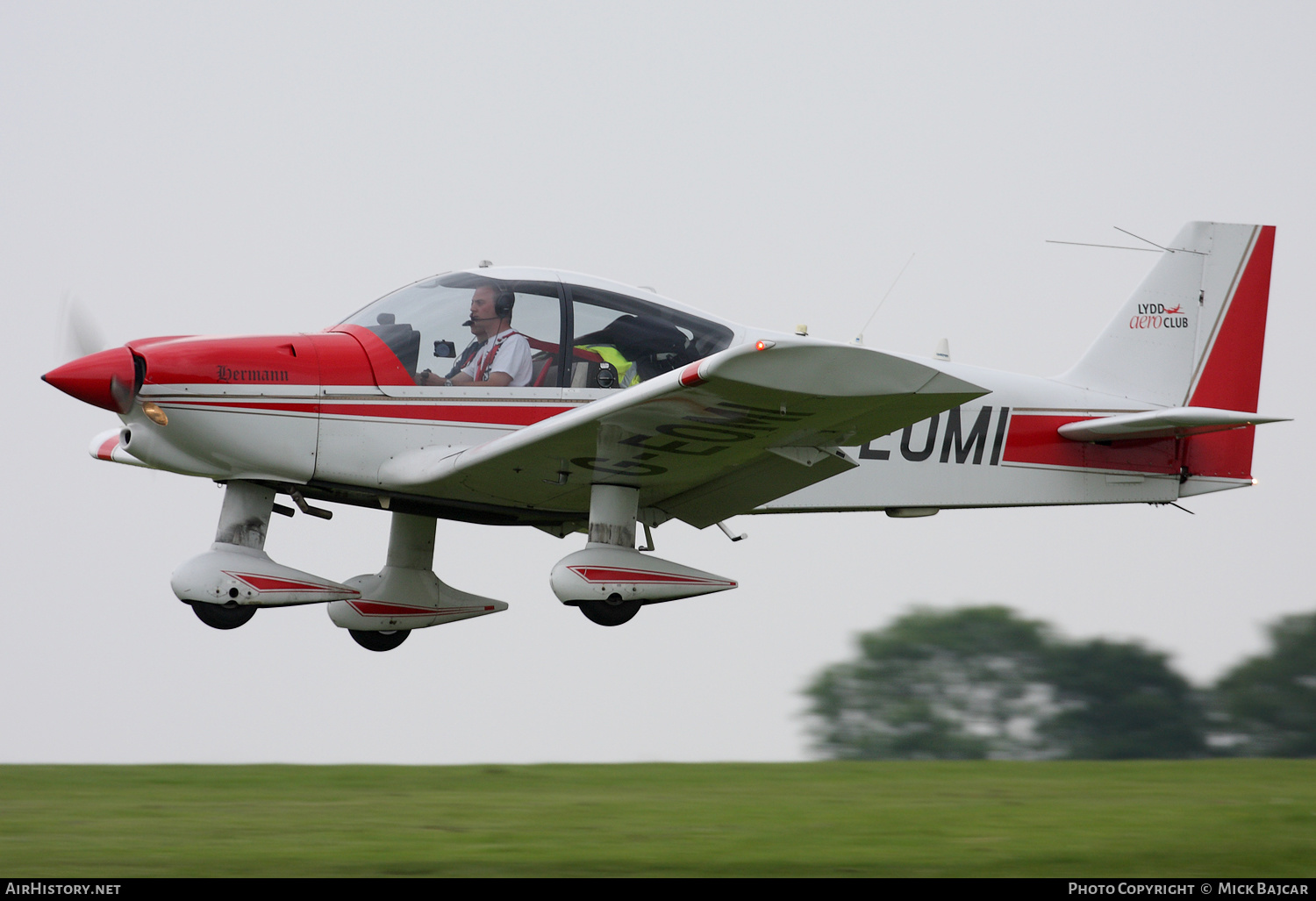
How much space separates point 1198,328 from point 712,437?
4.65 meters

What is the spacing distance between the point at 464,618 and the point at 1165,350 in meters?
5.26

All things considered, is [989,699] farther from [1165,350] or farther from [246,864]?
[246,864]

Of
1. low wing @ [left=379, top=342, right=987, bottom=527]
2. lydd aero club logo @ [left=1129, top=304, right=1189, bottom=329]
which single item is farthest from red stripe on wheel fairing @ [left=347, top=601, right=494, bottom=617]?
lydd aero club logo @ [left=1129, top=304, right=1189, bottom=329]

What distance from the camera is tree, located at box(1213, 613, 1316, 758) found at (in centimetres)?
2048

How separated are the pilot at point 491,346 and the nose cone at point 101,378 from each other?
4.87ft

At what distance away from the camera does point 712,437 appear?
21.3 feet

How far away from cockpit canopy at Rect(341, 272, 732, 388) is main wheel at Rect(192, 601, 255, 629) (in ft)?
5.10

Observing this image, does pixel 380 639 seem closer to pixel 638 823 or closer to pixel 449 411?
pixel 449 411

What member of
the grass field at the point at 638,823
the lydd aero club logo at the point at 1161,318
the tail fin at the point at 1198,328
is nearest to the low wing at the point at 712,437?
the grass field at the point at 638,823

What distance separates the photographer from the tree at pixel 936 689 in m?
23.7

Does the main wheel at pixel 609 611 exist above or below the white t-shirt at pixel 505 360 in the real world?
below

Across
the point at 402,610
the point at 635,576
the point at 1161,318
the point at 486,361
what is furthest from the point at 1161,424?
the point at 402,610

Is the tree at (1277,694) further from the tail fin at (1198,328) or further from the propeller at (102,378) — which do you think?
the propeller at (102,378)
